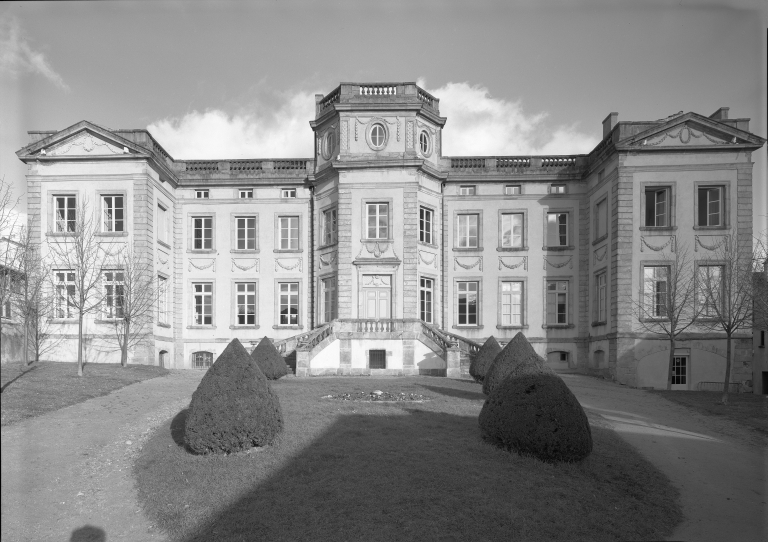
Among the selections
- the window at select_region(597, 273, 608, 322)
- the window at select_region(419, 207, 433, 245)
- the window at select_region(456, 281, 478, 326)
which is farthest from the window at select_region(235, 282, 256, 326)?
the window at select_region(597, 273, 608, 322)

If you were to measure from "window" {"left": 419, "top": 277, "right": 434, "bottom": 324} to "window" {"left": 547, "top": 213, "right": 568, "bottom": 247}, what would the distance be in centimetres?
706

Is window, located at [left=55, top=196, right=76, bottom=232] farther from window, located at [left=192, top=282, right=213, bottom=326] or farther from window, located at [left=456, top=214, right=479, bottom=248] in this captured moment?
window, located at [left=456, top=214, right=479, bottom=248]

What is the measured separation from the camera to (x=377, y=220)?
2797 cm

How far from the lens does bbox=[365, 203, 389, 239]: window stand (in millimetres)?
27969

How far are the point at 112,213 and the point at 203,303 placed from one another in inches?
258

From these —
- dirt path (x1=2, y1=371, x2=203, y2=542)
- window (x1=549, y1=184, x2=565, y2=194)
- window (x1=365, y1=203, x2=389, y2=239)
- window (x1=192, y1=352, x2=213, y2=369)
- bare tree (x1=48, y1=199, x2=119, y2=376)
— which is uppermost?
window (x1=549, y1=184, x2=565, y2=194)

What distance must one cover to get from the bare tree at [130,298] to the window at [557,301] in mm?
19821

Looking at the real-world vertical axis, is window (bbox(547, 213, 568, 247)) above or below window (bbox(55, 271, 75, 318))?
above

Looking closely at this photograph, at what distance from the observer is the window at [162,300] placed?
28500 mm

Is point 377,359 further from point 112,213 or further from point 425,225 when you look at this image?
point 112,213

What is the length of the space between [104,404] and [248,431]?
23.8 ft

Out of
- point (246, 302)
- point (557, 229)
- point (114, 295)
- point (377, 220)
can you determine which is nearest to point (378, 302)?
point (377, 220)

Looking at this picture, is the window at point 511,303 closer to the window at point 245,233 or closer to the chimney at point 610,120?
the chimney at point 610,120

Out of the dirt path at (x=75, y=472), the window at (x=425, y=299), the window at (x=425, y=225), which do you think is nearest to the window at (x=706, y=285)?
the window at (x=425, y=299)
